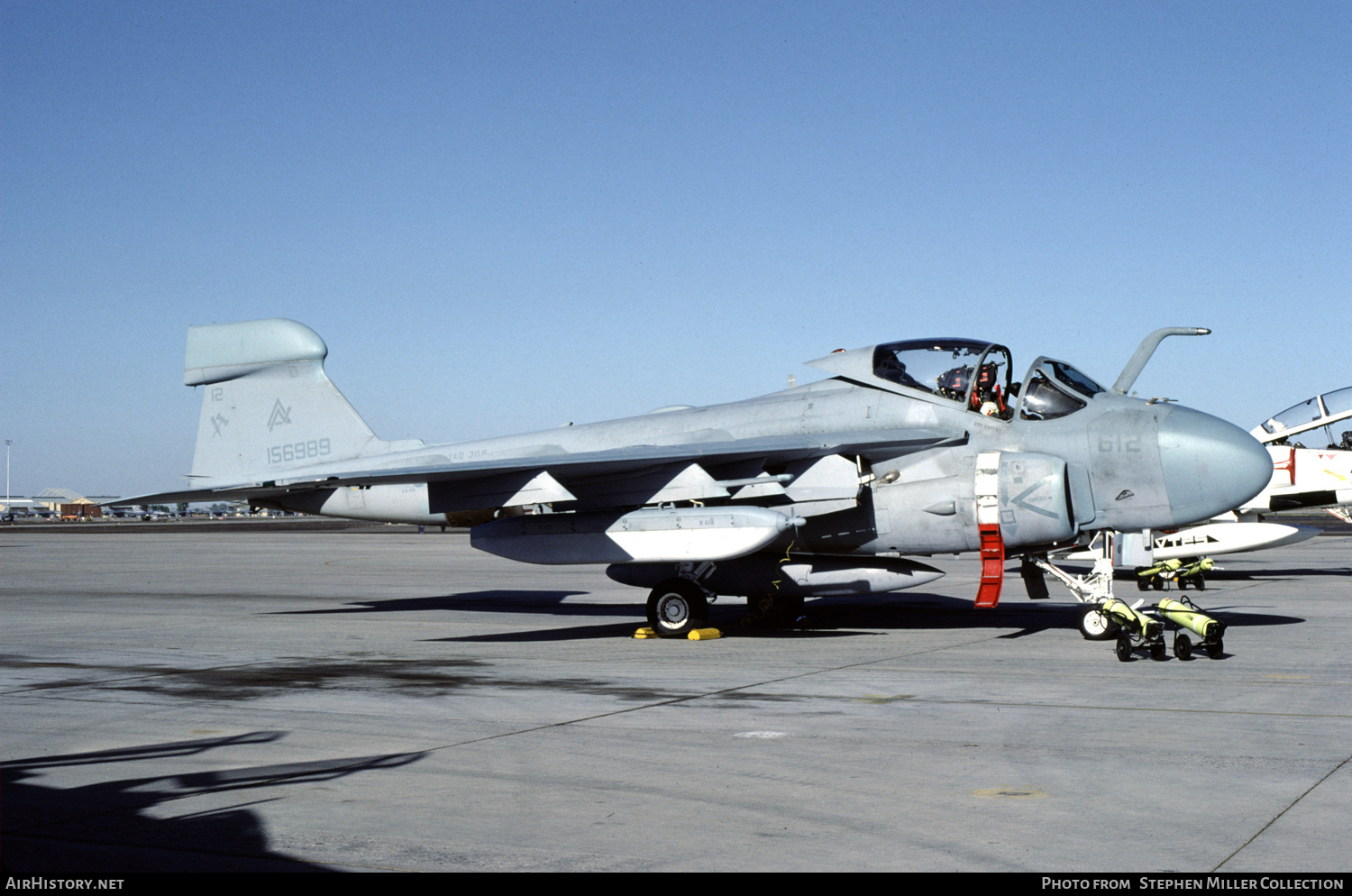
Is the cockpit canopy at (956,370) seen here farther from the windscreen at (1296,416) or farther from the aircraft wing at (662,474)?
the windscreen at (1296,416)

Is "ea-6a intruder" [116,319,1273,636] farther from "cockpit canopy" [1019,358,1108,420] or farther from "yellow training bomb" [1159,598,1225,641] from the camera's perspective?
"yellow training bomb" [1159,598,1225,641]

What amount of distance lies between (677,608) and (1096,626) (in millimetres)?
5091

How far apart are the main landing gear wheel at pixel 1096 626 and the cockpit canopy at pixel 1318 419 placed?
12.8 metres

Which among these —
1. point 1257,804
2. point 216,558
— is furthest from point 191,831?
point 216,558

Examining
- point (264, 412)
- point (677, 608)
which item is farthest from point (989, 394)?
point (264, 412)

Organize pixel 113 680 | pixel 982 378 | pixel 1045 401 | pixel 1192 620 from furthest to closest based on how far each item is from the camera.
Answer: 1. pixel 982 378
2. pixel 1045 401
3. pixel 1192 620
4. pixel 113 680

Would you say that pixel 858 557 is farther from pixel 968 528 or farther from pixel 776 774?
pixel 776 774

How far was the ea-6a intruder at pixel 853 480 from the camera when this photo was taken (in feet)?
42.4

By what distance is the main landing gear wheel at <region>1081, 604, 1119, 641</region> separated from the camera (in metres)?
13.2

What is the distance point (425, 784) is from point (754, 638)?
8.74 metres

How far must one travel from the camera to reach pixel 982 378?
14.0 metres

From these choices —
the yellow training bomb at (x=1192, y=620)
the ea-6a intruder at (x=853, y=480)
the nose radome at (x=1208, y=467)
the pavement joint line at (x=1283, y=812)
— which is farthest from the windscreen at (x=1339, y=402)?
the pavement joint line at (x=1283, y=812)

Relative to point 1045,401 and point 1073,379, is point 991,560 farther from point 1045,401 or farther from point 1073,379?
point 1073,379

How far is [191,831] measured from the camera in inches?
219
